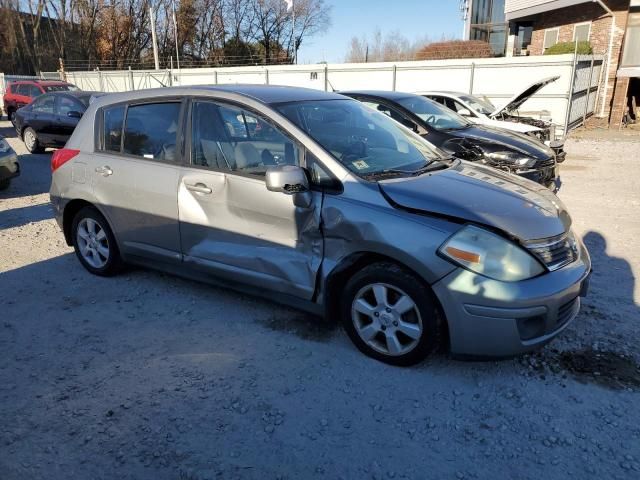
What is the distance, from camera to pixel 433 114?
8.21 meters

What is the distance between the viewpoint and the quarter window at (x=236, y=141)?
3719mm

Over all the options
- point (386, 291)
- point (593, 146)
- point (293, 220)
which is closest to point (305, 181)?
point (293, 220)

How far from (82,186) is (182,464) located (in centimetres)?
313

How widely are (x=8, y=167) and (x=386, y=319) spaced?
7833 millimetres

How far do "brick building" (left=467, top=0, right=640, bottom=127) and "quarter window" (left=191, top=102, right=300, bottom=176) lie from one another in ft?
63.5

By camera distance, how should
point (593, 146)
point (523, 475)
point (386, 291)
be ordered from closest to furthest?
point (523, 475) < point (386, 291) < point (593, 146)

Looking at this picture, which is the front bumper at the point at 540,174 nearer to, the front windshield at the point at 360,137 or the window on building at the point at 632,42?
the front windshield at the point at 360,137

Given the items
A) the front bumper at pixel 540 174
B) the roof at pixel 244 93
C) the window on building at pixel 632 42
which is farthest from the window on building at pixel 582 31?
the roof at pixel 244 93

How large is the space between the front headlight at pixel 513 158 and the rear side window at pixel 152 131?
478cm

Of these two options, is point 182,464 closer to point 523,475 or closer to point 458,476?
point 458,476

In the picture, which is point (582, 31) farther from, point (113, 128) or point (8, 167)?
point (113, 128)

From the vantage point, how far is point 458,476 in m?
2.48

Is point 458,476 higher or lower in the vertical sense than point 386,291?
lower

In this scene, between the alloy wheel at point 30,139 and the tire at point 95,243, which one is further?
the alloy wheel at point 30,139
